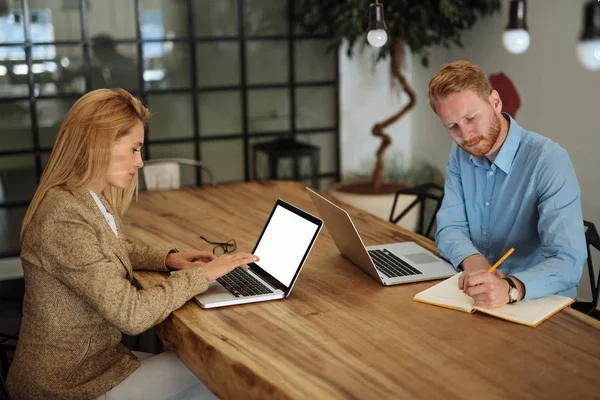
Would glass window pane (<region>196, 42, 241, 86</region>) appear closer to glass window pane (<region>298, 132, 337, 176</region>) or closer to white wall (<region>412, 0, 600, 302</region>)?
glass window pane (<region>298, 132, 337, 176</region>)

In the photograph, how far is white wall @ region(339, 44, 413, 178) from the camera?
5688 millimetres

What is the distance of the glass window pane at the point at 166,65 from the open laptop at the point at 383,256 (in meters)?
2.89

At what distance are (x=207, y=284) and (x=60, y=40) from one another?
330 cm

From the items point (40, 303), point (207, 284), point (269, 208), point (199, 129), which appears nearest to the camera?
point (40, 303)

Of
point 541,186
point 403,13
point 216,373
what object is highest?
point 403,13

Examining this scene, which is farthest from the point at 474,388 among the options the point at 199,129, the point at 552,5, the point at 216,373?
the point at 199,129

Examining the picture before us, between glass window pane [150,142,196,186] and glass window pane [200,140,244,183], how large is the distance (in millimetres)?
95

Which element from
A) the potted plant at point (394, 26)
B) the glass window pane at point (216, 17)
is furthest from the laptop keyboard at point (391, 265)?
the glass window pane at point (216, 17)

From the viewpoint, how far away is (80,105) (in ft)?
7.22

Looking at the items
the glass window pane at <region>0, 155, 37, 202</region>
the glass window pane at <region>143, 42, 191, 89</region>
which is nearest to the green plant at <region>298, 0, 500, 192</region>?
the glass window pane at <region>143, 42, 191, 89</region>

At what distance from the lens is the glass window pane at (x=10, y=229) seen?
519 centimetres

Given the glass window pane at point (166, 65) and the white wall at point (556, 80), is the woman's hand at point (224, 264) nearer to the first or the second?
the white wall at point (556, 80)

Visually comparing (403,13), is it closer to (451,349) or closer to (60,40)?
(60,40)

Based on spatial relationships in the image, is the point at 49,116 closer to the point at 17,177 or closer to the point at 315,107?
→ the point at 17,177
